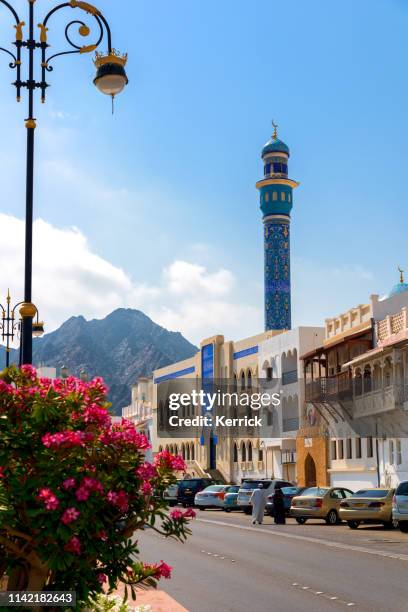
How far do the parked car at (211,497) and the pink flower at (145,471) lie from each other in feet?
129

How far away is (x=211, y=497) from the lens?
46.8 metres

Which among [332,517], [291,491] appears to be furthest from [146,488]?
[291,491]

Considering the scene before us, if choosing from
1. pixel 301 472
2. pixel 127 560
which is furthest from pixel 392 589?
pixel 301 472

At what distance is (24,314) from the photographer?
11945mm

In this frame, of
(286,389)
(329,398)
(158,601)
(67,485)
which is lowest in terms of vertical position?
(158,601)

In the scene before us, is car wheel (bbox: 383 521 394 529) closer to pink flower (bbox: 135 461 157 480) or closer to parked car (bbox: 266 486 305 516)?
parked car (bbox: 266 486 305 516)

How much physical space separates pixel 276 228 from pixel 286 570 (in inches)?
2977

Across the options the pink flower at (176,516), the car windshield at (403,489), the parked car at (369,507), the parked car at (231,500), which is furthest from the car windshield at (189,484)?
the pink flower at (176,516)

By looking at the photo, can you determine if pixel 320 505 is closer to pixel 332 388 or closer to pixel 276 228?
pixel 332 388

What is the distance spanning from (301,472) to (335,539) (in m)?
30.4

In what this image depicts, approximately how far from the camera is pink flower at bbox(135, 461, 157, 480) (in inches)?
290

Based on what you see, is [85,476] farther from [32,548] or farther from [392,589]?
[392,589]

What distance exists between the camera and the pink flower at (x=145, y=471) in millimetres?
7355

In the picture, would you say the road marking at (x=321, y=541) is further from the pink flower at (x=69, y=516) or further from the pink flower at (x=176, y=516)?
the pink flower at (x=69, y=516)
